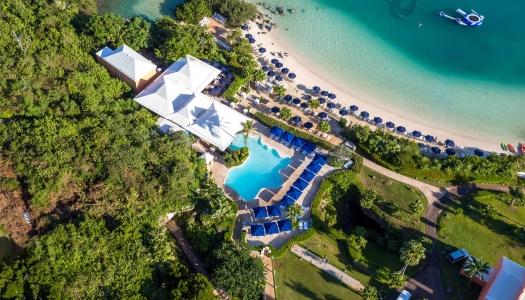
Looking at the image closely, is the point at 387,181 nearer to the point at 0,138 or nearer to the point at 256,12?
the point at 256,12

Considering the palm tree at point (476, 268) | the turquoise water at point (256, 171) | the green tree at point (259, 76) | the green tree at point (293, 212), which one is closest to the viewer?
the palm tree at point (476, 268)

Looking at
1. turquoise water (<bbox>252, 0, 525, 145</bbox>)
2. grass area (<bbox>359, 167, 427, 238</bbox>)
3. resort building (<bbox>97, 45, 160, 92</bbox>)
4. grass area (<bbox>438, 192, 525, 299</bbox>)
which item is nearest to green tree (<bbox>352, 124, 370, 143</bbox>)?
grass area (<bbox>359, 167, 427, 238</bbox>)

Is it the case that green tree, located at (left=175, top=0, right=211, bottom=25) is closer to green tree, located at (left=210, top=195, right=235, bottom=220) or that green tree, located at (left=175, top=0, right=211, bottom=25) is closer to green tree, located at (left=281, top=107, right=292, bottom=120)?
green tree, located at (left=281, top=107, right=292, bottom=120)

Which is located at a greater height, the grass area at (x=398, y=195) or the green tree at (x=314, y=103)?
the green tree at (x=314, y=103)

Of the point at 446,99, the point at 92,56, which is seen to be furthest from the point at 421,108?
the point at 92,56

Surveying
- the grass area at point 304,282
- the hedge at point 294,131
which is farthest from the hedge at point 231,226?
the hedge at point 294,131

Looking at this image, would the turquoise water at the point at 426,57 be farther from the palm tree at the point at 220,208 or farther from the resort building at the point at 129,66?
the palm tree at the point at 220,208

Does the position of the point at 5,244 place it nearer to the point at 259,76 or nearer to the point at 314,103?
the point at 259,76
